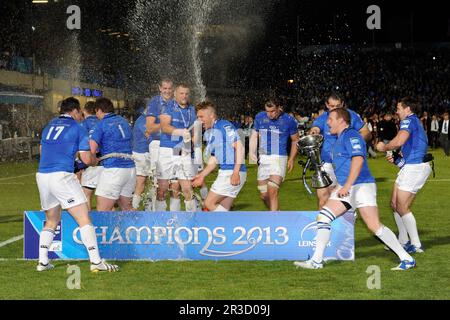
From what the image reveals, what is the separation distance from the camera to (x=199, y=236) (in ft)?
32.3

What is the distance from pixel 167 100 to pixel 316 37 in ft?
213

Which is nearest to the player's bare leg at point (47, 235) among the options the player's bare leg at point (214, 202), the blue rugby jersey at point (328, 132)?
the player's bare leg at point (214, 202)

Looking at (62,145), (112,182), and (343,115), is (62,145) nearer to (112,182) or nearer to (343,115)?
(112,182)

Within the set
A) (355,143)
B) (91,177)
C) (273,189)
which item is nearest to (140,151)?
(91,177)

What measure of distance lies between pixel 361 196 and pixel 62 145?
11.5 ft

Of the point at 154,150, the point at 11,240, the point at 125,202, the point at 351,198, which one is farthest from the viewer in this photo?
the point at 154,150

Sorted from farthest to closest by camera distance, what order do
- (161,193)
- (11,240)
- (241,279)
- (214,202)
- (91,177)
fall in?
(91,177), (161,193), (11,240), (214,202), (241,279)

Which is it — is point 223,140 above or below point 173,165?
above

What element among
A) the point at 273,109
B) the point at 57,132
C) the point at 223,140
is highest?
the point at 273,109

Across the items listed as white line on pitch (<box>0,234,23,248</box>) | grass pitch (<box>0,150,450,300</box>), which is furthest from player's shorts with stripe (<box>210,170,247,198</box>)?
white line on pitch (<box>0,234,23,248</box>)

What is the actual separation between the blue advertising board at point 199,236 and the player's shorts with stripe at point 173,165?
8.62ft

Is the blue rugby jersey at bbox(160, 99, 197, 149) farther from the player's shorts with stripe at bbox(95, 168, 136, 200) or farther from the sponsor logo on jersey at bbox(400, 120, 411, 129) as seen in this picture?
the sponsor logo on jersey at bbox(400, 120, 411, 129)

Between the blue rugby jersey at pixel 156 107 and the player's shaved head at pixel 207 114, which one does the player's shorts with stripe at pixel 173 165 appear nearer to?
the blue rugby jersey at pixel 156 107

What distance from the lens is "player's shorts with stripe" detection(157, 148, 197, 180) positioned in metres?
12.5
